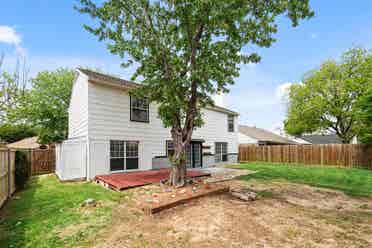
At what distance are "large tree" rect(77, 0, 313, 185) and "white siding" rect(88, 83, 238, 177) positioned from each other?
303cm

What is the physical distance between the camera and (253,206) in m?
5.65

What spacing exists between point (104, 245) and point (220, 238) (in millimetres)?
2137

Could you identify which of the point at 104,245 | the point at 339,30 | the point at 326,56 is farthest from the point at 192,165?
the point at 326,56

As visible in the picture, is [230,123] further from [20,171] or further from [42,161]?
[20,171]

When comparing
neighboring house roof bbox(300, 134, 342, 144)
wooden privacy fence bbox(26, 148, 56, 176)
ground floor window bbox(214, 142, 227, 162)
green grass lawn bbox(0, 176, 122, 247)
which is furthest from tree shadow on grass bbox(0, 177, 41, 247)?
neighboring house roof bbox(300, 134, 342, 144)

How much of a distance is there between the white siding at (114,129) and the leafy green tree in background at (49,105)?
12.4m

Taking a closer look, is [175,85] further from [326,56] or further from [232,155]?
[326,56]

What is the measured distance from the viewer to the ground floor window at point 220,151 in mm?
17144

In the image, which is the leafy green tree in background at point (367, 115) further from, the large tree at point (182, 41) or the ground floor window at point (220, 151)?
the large tree at point (182, 41)

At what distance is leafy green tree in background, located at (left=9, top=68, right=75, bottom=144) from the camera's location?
19.3 meters

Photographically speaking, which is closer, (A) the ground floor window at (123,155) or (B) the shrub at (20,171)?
(B) the shrub at (20,171)

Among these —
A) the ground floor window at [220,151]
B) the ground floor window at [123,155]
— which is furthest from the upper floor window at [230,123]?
the ground floor window at [123,155]

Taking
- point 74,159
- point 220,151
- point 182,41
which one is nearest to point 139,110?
point 74,159

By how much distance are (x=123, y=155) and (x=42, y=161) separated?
691 centimetres
